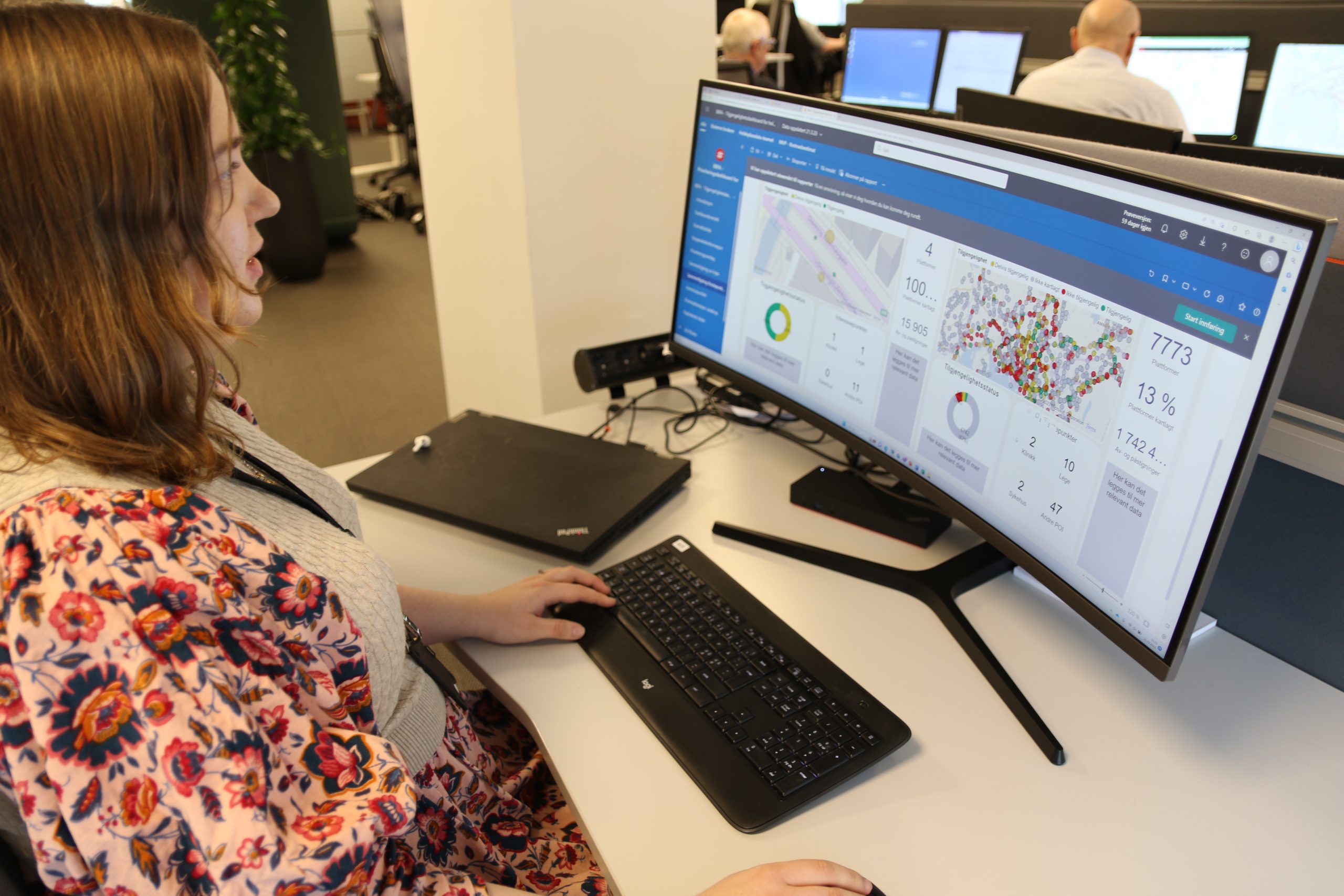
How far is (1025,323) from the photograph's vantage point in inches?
34.0

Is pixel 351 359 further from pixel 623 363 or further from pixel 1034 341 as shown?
pixel 1034 341

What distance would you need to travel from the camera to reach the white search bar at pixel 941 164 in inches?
34.4

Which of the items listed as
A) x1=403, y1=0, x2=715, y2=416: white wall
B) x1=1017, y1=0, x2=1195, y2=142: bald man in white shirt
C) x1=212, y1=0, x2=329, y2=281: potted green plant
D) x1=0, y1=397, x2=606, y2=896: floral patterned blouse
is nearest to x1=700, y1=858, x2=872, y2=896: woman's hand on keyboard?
x1=0, y1=397, x2=606, y2=896: floral patterned blouse

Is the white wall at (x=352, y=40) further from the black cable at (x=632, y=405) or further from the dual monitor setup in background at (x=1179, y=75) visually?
the black cable at (x=632, y=405)

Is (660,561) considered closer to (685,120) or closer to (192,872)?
(192,872)

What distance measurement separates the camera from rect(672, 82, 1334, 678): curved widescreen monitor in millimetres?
697

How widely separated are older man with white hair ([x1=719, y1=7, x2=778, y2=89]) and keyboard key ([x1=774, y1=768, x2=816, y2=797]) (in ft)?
12.4

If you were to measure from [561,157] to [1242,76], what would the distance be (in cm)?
238

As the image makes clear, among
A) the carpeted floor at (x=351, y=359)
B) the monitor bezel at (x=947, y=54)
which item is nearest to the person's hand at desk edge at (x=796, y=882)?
the carpeted floor at (x=351, y=359)

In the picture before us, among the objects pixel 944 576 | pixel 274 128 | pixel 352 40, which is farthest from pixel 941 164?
pixel 352 40

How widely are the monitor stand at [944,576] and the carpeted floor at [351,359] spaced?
1.97 metres

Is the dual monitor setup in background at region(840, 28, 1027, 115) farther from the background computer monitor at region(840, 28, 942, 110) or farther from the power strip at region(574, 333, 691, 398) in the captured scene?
the power strip at region(574, 333, 691, 398)

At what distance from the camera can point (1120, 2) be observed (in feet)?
8.64

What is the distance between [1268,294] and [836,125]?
519 mm
